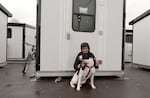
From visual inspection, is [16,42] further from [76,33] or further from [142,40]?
[142,40]

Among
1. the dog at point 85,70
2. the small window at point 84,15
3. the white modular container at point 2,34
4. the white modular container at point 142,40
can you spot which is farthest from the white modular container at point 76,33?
the white modular container at point 2,34

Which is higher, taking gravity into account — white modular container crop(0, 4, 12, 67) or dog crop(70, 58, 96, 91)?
white modular container crop(0, 4, 12, 67)

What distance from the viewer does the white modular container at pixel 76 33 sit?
159 inches

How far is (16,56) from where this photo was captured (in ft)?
29.2

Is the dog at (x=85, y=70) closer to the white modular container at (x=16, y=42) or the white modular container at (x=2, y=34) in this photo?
the white modular container at (x=2, y=34)

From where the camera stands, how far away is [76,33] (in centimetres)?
421

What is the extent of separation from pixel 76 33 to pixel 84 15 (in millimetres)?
540

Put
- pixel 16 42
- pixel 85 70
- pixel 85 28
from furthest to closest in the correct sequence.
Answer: pixel 16 42 < pixel 85 28 < pixel 85 70

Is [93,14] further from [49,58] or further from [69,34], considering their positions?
[49,58]

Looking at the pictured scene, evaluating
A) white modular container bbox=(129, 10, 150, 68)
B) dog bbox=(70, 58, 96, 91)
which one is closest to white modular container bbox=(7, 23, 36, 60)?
white modular container bbox=(129, 10, 150, 68)

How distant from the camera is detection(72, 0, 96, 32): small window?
4258 millimetres

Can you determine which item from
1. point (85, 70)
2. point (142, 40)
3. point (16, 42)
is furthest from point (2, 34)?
point (142, 40)

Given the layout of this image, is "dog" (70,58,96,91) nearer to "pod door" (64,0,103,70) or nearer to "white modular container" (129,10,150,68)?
"pod door" (64,0,103,70)

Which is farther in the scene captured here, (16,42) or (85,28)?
(16,42)
